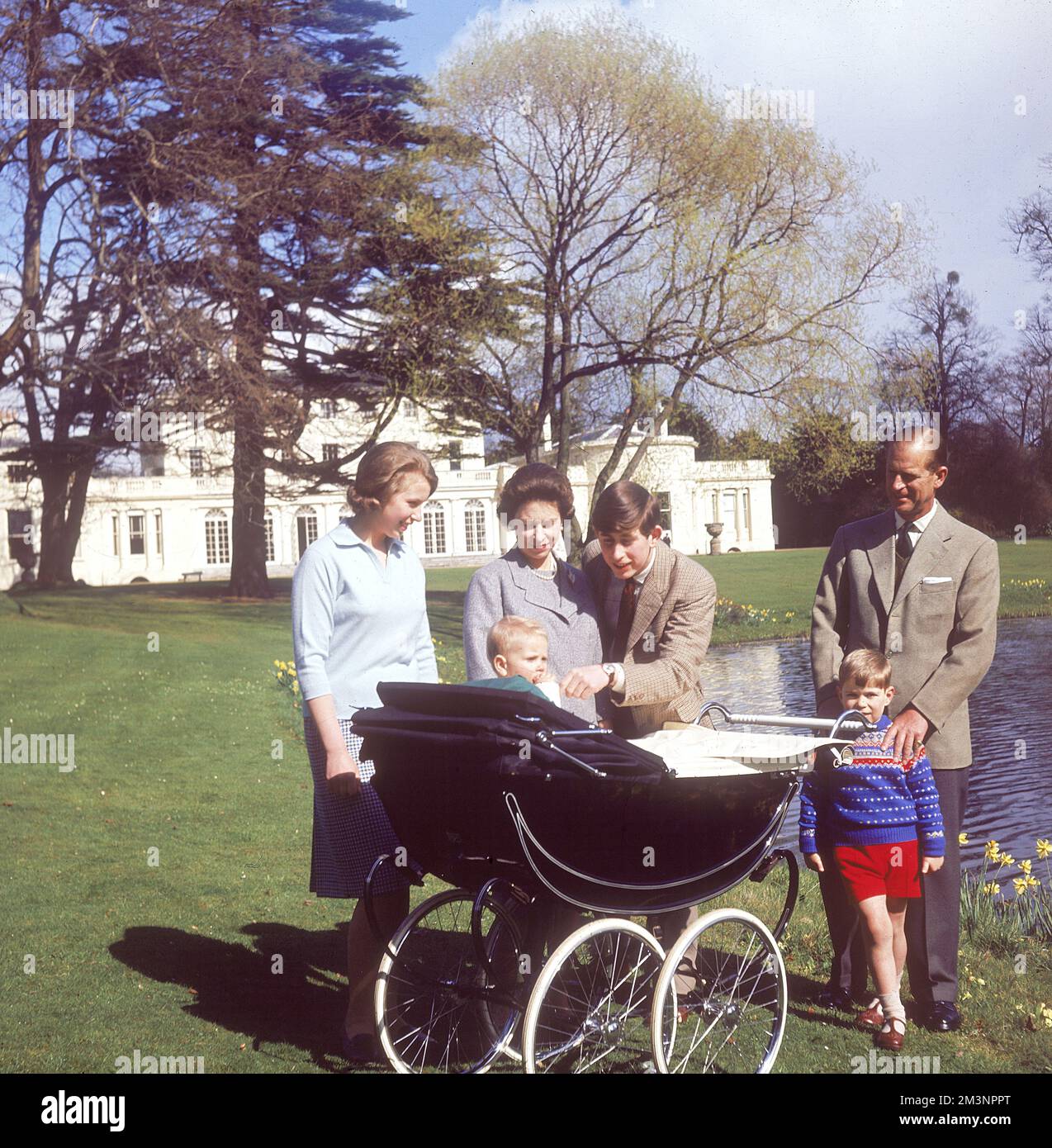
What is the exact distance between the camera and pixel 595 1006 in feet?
12.1

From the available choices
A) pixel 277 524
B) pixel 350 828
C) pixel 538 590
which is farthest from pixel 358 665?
pixel 277 524

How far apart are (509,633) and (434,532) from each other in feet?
215

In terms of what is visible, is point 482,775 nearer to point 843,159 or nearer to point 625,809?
point 625,809

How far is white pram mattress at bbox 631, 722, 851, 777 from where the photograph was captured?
11.5 feet

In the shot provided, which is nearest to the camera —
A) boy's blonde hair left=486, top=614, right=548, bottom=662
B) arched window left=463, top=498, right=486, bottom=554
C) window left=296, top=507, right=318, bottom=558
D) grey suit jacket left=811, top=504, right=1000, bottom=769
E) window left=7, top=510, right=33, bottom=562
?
boy's blonde hair left=486, top=614, right=548, bottom=662

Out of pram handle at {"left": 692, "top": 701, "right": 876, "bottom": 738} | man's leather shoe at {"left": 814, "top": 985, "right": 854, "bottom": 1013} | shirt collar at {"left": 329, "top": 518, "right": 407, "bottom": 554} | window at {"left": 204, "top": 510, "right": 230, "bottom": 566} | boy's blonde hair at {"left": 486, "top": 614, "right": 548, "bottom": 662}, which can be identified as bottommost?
man's leather shoe at {"left": 814, "top": 985, "right": 854, "bottom": 1013}

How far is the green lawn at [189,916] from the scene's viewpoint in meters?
4.11

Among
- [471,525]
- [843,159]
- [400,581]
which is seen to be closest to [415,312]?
[843,159]

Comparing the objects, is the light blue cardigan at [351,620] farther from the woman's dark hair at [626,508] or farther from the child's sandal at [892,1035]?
the child's sandal at [892,1035]

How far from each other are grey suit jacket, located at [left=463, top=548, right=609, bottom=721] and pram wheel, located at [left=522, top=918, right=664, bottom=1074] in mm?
758

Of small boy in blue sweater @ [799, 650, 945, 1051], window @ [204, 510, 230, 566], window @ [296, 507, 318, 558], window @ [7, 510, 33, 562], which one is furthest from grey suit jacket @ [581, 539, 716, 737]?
window @ [204, 510, 230, 566]

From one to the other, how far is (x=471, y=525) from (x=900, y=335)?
4946 cm

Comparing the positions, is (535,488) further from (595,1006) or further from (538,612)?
(595,1006)

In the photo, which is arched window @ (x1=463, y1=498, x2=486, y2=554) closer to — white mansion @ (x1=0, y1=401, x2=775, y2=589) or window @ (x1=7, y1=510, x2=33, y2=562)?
white mansion @ (x1=0, y1=401, x2=775, y2=589)
